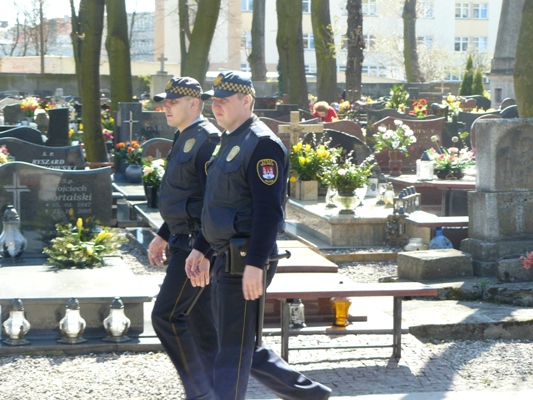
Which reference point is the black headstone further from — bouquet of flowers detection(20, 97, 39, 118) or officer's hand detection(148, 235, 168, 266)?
officer's hand detection(148, 235, 168, 266)

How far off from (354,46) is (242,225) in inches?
948

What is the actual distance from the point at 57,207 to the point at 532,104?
24.7 feet

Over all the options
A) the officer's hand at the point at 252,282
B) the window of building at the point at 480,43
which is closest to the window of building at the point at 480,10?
the window of building at the point at 480,43

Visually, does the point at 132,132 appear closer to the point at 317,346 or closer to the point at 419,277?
Answer: the point at 419,277

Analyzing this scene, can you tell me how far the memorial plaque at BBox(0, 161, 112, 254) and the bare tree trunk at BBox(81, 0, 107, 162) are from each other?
9.93m

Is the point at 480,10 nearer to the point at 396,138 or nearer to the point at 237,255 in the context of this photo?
the point at 396,138

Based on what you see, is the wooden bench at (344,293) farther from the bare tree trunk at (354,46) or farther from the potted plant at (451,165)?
the bare tree trunk at (354,46)

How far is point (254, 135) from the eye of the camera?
5.02 metres

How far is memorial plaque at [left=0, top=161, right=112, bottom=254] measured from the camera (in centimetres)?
968

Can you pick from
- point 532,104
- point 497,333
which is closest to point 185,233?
point 497,333

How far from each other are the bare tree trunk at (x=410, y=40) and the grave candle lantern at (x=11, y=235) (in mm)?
33669

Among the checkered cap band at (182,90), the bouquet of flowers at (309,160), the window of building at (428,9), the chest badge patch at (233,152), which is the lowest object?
the bouquet of flowers at (309,160)

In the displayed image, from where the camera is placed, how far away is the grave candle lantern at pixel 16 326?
7.08 m

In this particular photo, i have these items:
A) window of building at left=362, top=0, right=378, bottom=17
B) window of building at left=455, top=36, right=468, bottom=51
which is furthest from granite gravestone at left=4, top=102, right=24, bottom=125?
window of building at left=455, top=36, right=468, bottom=51
